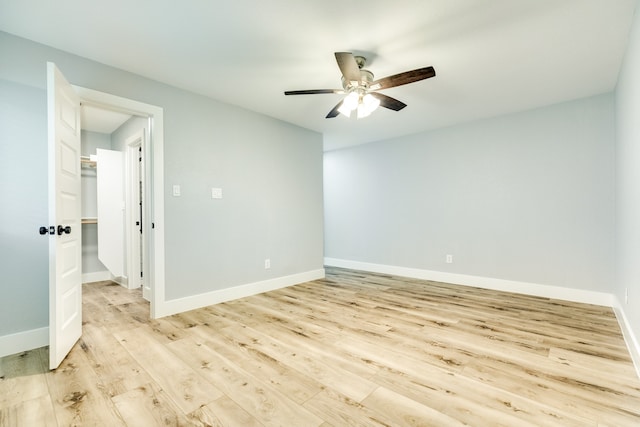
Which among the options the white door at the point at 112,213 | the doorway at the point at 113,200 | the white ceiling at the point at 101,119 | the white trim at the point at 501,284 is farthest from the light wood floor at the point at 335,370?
the white ceiling at the point at 101,119

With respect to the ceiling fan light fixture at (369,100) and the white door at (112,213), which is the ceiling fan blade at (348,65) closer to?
the ceiling fan light fixture at (369,100)

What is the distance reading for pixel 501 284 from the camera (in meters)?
3.87

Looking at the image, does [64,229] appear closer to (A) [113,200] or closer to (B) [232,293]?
(B) [232,293]

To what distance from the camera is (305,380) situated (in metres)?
1.75

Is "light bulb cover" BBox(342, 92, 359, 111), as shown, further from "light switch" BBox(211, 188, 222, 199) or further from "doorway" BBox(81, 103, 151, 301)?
"doorway" BBox(81, 103, 151, 301)

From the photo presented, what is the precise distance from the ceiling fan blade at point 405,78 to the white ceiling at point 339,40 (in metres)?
0.28

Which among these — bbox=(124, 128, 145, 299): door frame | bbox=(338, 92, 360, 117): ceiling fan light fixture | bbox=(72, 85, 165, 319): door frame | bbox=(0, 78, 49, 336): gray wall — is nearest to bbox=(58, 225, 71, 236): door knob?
bbox=(0, 78, 49, 336): gray wall

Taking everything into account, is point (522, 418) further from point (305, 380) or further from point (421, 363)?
point (305, 380)

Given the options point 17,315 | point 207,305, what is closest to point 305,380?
point 207,305

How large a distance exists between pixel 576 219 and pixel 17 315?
5382mm

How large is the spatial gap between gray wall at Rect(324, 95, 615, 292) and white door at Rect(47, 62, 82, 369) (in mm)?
4088

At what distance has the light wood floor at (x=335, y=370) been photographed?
1456 millimetres

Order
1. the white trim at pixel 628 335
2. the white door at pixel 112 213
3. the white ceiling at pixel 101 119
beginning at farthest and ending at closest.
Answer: the white door at pixel 112 213, the white ceiling at pixel 101 119, the white trim at pixel 628 335

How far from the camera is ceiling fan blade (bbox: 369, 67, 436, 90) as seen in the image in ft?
6.66
